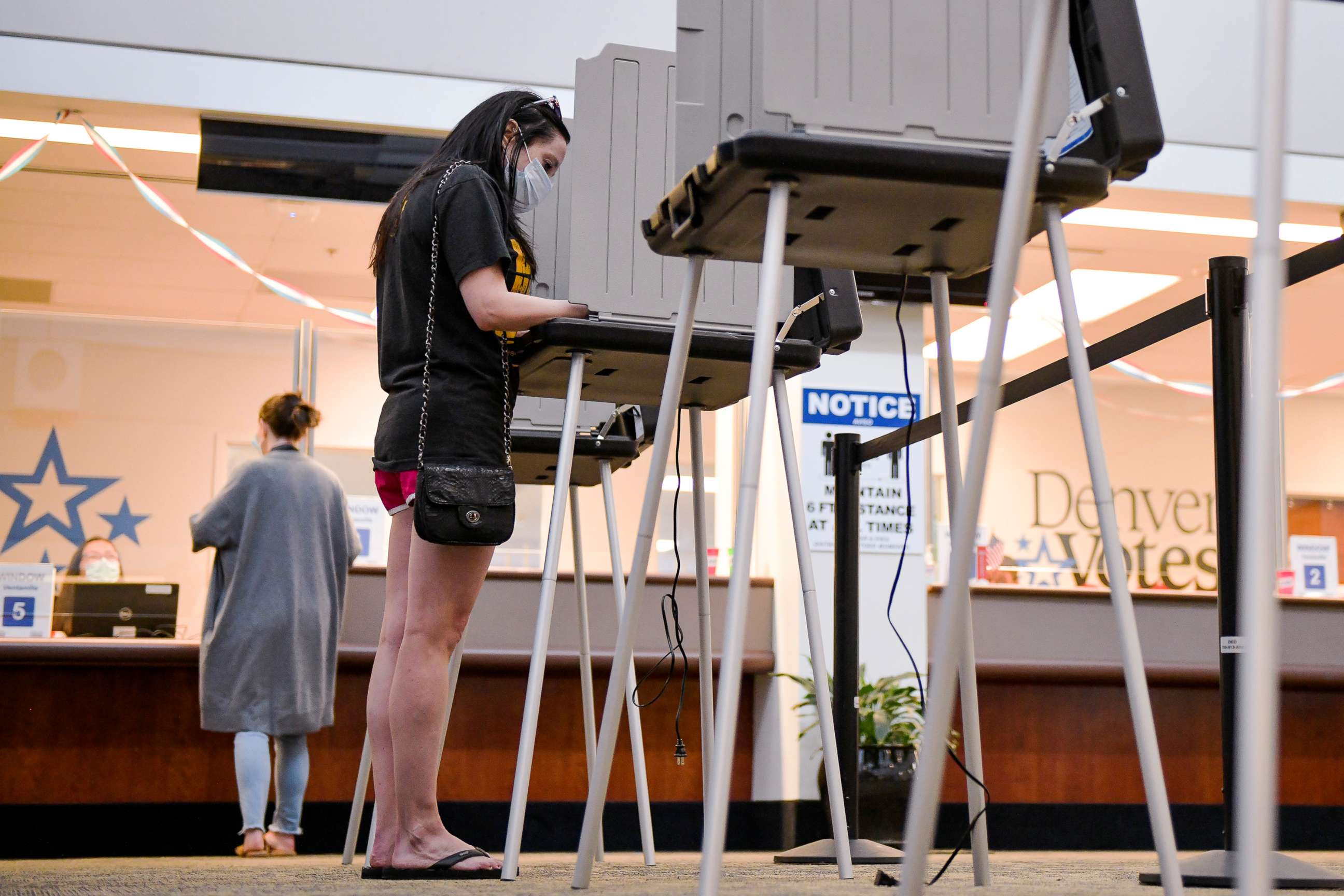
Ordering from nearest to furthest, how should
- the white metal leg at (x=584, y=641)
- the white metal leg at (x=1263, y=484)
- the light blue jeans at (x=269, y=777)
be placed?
the white metal leg at (x=1263, y=484), the white metal leg at (x=584, y=641), the light blue jeans at (x=269, y=777)

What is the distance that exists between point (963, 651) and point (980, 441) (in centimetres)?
62

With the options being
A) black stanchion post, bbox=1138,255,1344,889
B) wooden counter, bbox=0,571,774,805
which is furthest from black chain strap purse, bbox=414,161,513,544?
wooden counter, bbox=0,571,774,805

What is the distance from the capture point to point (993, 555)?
18.9 feet

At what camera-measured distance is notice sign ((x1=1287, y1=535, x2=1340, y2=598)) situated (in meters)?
5.88

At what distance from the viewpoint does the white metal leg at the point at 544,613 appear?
5.58 feet

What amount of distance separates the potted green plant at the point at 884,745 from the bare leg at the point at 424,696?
1.96 meters

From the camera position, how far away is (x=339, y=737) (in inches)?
154

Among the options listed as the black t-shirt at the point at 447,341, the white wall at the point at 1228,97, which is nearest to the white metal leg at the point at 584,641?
the black t-shirt at the point at 447,341

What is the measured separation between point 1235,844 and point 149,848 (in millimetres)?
3155

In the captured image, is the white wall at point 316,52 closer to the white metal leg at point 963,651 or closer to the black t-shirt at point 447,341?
the black t-shirt at point 447,341

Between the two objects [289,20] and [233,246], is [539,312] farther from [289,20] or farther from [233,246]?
[233,246]

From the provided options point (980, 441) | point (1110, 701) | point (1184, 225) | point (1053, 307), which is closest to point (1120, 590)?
point (980, 441)

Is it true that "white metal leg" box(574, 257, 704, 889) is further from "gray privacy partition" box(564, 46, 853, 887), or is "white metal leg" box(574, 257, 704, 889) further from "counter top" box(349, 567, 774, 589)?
"counter top" box(349, 567, 774, 589)

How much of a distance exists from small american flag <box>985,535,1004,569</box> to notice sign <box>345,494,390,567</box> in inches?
95.3
